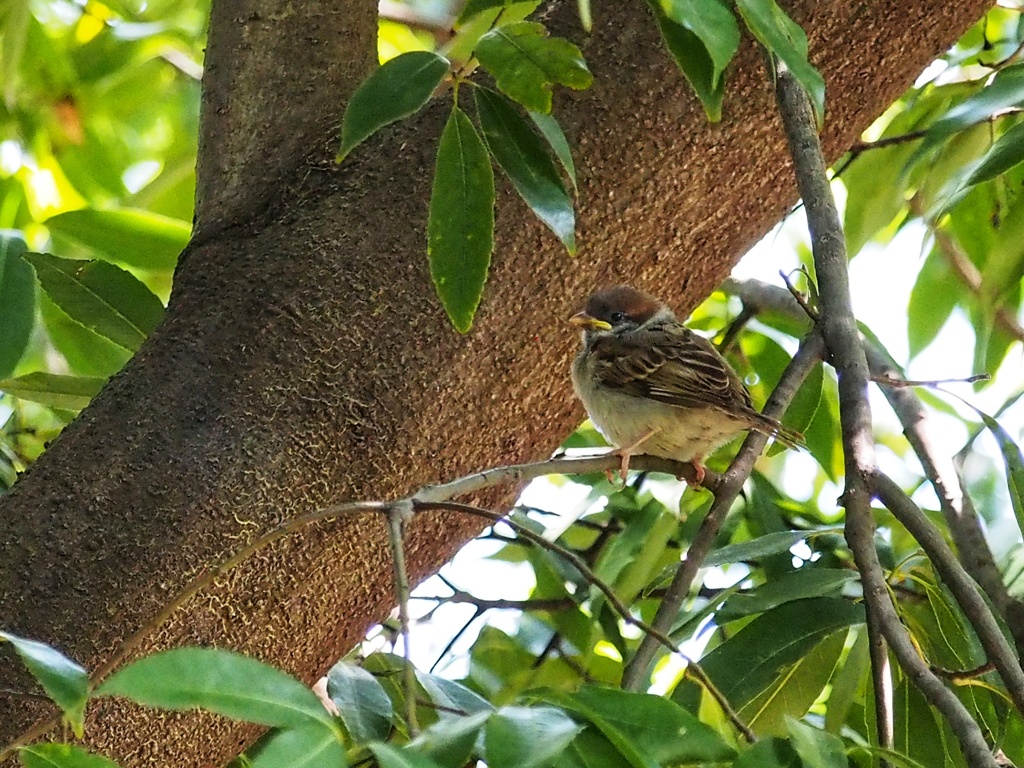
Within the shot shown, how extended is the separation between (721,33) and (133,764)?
1119 mm

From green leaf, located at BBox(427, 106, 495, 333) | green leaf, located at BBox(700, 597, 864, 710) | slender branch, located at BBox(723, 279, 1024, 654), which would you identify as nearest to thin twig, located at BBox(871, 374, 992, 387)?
slender branch, located at BBox(723, 279, 1024, 654)

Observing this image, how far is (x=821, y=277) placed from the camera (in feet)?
5.24

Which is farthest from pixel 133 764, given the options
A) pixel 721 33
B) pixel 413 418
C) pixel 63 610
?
pixel 721 33

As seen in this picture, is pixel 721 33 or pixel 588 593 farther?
pixel 588 593

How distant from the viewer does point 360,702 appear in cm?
147

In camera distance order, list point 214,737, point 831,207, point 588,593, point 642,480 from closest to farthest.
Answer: point 214,737
point 831,207
point 588,593
point 642,480

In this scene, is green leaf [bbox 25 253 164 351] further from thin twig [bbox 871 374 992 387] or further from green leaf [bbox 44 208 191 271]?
thin twig [bbox 871 374 992 387]

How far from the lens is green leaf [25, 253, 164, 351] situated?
74.0 inches

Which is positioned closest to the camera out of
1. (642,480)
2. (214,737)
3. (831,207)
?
(214,737)

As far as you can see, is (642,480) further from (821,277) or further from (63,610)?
(63,610)

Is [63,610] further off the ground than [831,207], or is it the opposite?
[831,207]

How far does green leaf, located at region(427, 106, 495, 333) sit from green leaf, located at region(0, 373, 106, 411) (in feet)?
2.72

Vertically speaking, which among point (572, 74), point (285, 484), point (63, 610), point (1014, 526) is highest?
point (1014, 526)

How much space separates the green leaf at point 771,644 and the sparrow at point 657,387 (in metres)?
0.58
